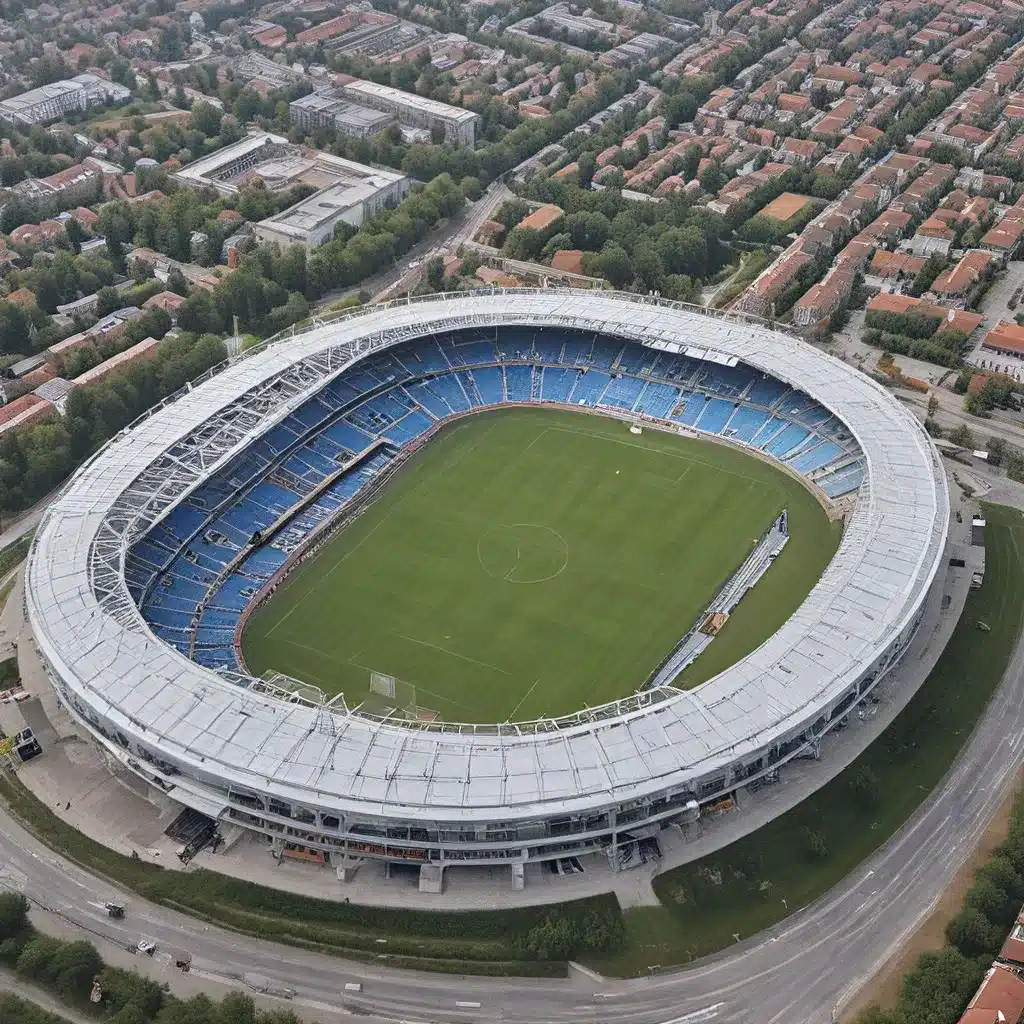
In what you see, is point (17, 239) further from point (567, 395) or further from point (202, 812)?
point (202, 812)

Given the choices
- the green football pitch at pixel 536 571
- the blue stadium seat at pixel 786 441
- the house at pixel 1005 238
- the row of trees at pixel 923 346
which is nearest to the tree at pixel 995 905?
the green football pitch at pixel 536 571

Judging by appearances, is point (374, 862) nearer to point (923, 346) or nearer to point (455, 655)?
point (455, 655)

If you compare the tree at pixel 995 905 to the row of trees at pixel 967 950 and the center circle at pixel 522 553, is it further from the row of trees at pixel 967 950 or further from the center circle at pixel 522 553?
the center circle at pixel 522 553

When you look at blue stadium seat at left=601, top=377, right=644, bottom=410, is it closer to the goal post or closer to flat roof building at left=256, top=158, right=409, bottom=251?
the goal post

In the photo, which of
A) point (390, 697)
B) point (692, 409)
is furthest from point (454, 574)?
point (692, 409)

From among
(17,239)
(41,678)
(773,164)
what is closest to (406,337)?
(41,678)

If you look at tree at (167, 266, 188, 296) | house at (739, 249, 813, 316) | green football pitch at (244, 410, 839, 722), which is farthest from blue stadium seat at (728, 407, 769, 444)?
tree at (167, 266, 188, 296)
